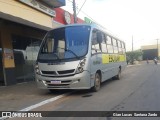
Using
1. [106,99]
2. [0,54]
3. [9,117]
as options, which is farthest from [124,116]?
[0,54]

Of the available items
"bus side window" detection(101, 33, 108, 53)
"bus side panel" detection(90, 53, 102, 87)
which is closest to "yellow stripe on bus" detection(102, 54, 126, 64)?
"bus side window" detection(101, 33, 108, 53)

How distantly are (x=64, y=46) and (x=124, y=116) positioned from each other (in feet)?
15.7

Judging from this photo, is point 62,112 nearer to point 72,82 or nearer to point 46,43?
point 72,82

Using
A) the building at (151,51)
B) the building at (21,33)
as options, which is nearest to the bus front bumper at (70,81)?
the building at (21,33)

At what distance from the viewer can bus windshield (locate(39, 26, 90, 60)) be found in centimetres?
1055

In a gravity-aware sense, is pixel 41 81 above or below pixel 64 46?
below

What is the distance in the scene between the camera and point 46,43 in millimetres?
11461

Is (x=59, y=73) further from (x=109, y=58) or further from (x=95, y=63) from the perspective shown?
(x=109, y=58)

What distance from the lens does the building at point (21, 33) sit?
15859 mm

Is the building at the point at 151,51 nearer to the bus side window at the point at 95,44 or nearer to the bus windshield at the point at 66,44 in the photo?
the bus side window at the point at 95,44

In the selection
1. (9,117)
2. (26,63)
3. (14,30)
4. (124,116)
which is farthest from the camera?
(26,63)

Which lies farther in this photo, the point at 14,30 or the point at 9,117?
the point at 14,30

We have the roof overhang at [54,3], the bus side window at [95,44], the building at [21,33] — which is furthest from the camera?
the roof overhang at [54,3]

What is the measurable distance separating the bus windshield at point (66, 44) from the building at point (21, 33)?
2.86 metres
